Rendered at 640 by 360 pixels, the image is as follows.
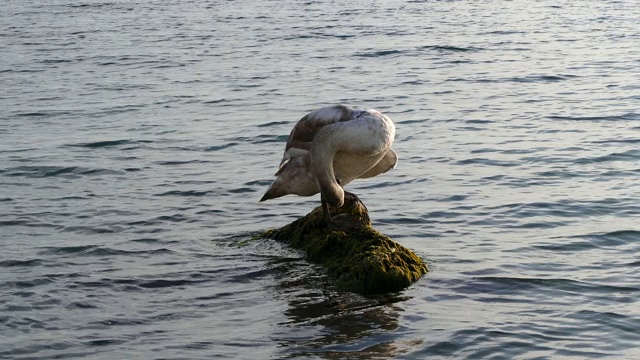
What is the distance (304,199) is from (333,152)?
12.9 ft

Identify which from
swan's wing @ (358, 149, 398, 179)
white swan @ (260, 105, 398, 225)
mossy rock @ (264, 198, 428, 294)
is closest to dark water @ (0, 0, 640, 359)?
mossy rock @ (264, 198, 428, 294)

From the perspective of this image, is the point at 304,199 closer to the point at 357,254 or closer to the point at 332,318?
the point at 357,254

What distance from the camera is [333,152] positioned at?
29.1 ft

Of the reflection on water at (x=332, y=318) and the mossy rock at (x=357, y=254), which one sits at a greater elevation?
the mossy rock at (x=357, y=254)

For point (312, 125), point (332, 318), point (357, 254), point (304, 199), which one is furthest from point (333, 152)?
point (304, 199)

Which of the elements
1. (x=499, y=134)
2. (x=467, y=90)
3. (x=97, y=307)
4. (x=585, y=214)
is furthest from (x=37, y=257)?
(x=467, y=90)

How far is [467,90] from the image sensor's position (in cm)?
1981

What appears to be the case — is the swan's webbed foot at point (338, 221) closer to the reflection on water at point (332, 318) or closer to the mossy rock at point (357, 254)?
the mossy rock at point (357, 254)

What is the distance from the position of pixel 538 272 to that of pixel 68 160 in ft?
24.7

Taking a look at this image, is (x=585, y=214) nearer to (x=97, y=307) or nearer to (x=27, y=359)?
(x=97, y=307)

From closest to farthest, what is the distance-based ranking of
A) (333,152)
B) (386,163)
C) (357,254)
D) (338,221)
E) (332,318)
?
1. (332,318)
2. (333,152)
3. (357,254)
4. (338,221)
5. (386,163)

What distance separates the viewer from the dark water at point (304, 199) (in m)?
8.27

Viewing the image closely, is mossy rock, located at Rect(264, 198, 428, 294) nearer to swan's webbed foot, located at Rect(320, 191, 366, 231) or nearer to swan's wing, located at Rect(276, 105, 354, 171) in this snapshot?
swan's webbed foot, located at Rect(320, 191, 366, 231)

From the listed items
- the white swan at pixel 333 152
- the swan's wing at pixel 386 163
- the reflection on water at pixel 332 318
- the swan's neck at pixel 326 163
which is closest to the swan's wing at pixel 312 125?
the white swan at pixel 333 152
